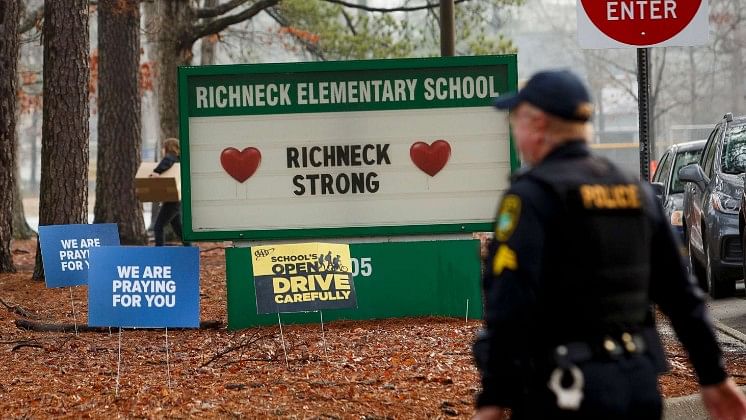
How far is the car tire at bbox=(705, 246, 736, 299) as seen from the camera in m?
15.8

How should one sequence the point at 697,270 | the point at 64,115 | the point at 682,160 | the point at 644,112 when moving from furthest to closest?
the point at 682,160
the point at 64,115
the point at 697,270
the point at 644,112

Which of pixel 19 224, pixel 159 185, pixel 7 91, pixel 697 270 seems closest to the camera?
pixel 697 270

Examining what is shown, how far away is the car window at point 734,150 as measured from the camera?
15.9 meters

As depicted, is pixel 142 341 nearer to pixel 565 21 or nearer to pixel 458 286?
pixel 458 286

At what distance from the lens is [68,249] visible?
13.4 meters

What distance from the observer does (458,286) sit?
1259cm

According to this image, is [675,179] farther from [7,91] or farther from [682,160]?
[7,91]

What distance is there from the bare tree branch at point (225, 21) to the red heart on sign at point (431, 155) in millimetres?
14169

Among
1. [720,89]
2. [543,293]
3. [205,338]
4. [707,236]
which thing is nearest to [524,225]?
[543,293]

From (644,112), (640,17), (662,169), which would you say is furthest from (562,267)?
(662,169)

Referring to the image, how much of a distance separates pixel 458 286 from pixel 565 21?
4658 inches

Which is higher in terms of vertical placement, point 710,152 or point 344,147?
point 344,147

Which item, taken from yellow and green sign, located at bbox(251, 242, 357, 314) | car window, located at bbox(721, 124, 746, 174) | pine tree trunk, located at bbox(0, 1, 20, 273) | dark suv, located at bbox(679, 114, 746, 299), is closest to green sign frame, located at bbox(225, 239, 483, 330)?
yellow and green sign, located at bbox(251, 242, 357, 314)

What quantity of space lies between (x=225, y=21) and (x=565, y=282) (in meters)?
22.8
